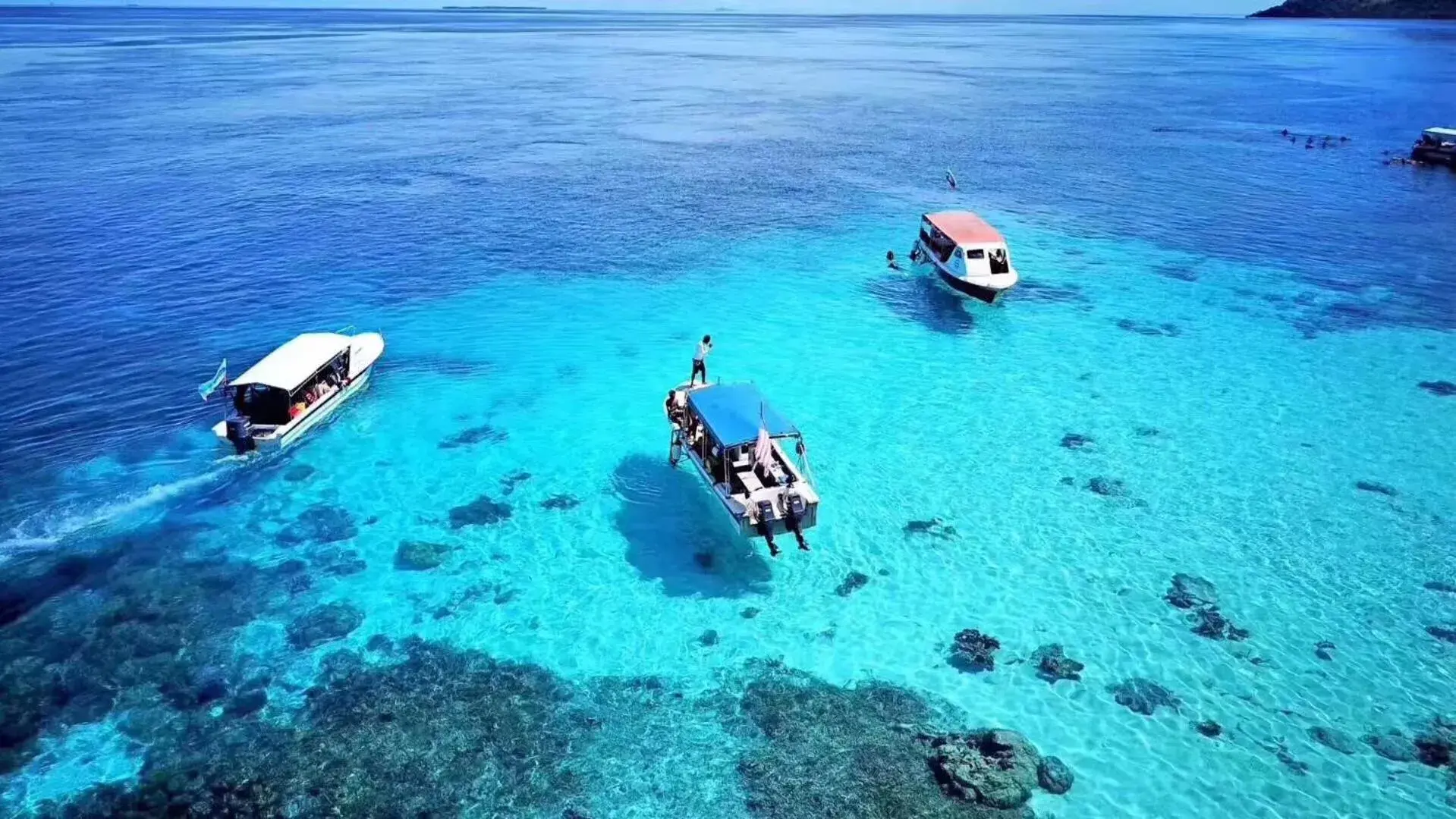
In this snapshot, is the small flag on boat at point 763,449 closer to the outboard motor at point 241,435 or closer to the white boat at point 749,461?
the white boat at point 749,461

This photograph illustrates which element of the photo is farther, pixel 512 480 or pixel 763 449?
pixel 512 480

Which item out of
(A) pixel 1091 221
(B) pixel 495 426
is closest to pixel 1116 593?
(B) pixel 495 426

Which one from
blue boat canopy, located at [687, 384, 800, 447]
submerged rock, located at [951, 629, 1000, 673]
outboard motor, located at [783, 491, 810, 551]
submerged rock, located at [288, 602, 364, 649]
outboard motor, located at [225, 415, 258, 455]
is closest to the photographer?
submerged rock, located at [951, 629, 1000, 673]

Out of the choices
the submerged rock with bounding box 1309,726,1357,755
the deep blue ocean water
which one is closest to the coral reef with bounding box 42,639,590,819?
the deep blue ocean water

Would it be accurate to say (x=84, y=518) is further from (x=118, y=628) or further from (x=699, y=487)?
(x=699, y=487)

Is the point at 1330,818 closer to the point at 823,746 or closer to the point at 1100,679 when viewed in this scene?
the point at 1100,679

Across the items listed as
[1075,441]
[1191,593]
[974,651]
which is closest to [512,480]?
[974,651]

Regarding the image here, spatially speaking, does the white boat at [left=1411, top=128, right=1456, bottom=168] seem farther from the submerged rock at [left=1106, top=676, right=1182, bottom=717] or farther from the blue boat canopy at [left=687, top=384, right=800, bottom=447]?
the blue boat canopy at [left=687, top=384, right=800, bottom=447]
